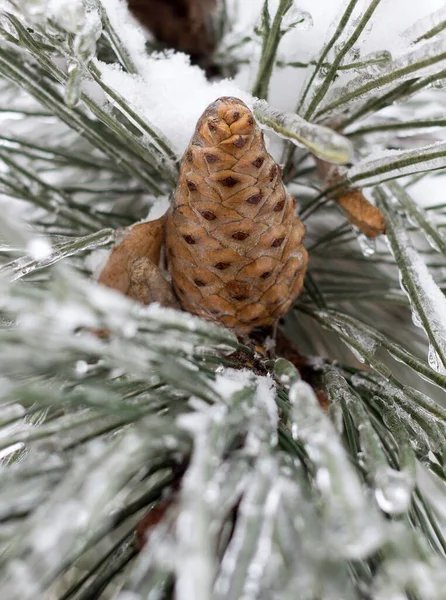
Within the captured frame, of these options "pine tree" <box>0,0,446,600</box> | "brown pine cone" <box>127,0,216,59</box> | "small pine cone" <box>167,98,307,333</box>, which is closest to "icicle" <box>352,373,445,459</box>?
"pine tree" <box>0,0,446,600</box>

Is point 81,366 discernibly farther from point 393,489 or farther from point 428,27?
point 428,27

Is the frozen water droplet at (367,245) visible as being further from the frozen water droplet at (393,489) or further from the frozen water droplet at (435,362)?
the frozen water droplet at (393,489)

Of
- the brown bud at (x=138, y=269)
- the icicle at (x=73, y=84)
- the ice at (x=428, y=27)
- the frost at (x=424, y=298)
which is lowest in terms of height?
the brown bud at (x=138, y=269)

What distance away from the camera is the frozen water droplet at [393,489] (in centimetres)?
32

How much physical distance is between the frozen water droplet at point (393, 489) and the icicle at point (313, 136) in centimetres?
17

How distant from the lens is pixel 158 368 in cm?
34

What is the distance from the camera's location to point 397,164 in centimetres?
48

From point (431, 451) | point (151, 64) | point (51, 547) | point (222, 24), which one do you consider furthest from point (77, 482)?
point (222, 24)

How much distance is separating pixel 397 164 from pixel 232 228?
133 mm

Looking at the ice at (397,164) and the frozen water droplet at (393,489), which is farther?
the ice at (397,164)

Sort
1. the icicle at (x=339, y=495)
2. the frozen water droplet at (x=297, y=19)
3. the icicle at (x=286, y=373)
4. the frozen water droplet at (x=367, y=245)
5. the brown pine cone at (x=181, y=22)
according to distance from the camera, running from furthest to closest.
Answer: the brown pine cone at (x=181, y=22) → the frozen water droplet at (x=367, y=245) → the frozen water droplet at (x=297, y=19) → the icicle at (x=286, y=373) → the icicle at (x=339, y=495)

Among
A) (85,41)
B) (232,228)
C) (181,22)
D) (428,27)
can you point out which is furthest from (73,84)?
(181,22)

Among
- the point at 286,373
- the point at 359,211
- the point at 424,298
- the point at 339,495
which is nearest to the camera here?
the point at 339,495

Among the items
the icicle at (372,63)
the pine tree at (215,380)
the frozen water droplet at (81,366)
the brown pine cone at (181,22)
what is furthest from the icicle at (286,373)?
the brown pine cone at (181,22)
